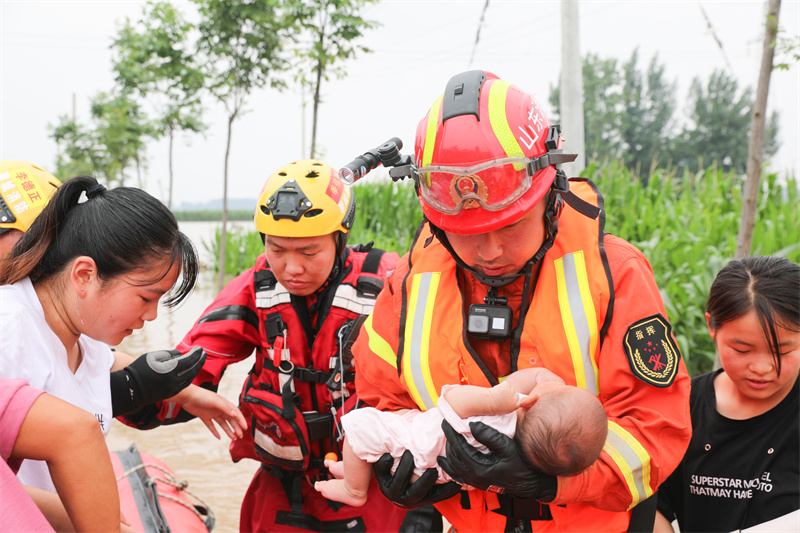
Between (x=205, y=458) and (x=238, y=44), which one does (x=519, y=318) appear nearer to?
(x=205, y=458)

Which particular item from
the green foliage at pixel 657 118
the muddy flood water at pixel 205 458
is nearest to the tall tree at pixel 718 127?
the green foliage at pixel 657 118

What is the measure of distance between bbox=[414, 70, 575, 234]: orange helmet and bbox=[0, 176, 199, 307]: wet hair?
0.92 metres

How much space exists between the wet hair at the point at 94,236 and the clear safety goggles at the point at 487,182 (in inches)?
37.5

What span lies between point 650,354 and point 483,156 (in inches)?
28.2

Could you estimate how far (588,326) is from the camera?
1771mm

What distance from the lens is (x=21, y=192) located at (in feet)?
11.3

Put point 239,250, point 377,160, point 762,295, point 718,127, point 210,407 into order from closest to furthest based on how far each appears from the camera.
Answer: point 762,295
point 377,160
point 210,407
point 239,250
point 718,127

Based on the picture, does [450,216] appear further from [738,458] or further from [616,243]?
[738,458]

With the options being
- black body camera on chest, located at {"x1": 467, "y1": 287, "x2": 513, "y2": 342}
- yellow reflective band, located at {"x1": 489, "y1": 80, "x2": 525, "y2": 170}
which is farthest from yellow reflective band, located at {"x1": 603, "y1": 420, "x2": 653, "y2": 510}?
yellow reflective band, located at {"x1": 489, "y1": 80, "x2": 525, "y2": 170}

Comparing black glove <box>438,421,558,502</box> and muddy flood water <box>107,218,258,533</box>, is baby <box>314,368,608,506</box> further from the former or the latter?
muddy flood water <box>107,218,258,533</box>

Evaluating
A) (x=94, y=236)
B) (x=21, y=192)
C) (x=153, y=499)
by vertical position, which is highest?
(x=21, y=192)

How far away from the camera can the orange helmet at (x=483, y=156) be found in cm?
183

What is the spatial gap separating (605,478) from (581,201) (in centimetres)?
83

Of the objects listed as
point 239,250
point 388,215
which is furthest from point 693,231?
point 239,250
